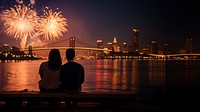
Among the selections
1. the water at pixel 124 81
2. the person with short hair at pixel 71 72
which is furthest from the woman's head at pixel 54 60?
the water at pixel 124 81

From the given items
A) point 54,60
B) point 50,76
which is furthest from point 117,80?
point 54,60

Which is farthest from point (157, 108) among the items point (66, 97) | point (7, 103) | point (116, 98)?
point (7, 103)

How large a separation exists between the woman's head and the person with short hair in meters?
0.10

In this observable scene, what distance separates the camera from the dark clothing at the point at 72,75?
5758mm

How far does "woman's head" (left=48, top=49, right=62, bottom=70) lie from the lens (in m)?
5.49

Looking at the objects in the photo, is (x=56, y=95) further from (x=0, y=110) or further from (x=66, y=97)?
(x=0, y=110)

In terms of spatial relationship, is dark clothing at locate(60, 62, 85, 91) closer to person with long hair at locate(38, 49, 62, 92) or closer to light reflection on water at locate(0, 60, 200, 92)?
person with long hair at locate(38, 49, 62, 92)

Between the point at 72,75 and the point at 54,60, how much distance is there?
1.33 feet

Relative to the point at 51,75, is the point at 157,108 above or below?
below

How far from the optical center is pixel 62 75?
19.0 ft

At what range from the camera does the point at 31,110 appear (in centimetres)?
553

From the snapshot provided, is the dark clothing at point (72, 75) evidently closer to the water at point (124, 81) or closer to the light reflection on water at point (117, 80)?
the water at point (124, 81)

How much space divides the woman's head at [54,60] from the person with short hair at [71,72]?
0.34 feet

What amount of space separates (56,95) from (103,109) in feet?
2.70
